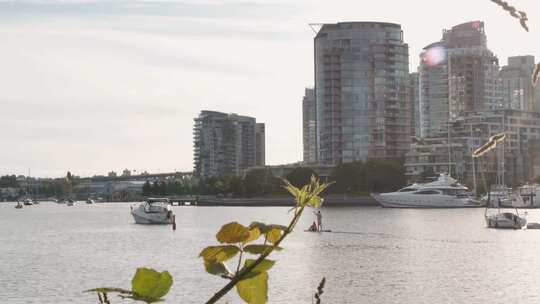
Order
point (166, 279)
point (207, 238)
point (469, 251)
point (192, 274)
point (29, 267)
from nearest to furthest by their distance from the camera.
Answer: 1. point (166, 279)
2. point (192, 274)
3. point (29, 267)
4. point (469, 251)
5. point (207, 238)

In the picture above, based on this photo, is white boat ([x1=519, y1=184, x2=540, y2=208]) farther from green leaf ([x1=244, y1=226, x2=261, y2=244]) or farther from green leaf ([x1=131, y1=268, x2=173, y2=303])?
green leaf ([x1=131, y1=268, x2=173, y2=303])

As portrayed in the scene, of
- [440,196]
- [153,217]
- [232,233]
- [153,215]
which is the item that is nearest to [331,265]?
[232,233]

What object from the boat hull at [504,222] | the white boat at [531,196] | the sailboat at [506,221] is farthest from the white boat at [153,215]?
the white boat at [531,196]

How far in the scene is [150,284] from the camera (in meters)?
2.07

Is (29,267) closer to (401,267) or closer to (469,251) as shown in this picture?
(401,267)

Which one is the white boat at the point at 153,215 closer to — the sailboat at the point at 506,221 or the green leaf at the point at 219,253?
the sailboat at the point at 506,221

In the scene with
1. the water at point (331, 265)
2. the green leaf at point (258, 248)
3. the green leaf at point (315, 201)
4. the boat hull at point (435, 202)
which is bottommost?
the water at point (331, 265)

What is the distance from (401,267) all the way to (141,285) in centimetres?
6077

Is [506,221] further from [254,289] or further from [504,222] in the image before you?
[254,289]

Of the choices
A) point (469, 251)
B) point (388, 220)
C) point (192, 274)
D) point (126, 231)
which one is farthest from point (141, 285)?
point (388, 220)

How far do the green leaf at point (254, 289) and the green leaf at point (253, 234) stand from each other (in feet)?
0.30

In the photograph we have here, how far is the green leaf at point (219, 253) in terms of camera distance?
83.7 inches

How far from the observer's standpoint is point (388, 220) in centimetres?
13600

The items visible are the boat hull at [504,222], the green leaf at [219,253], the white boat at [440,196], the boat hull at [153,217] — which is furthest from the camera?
the white boat at [440,196]
